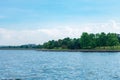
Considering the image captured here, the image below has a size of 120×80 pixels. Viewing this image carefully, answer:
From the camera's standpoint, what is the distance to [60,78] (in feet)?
195

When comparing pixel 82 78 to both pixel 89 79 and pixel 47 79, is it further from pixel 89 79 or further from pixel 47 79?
pixel 47 79

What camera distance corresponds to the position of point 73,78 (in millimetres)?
59375

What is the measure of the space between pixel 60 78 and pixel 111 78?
9600mm

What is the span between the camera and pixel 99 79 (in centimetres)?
5734

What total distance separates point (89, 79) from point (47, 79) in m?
7.75

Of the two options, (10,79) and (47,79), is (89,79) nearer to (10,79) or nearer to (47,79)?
(47,79)

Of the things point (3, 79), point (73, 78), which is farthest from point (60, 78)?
point (3, 79)

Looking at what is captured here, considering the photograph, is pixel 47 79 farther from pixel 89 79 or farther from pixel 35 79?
pixel 89 79

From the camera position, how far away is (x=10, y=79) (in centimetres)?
5600

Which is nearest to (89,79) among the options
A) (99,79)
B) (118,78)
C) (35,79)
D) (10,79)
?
(99,79)

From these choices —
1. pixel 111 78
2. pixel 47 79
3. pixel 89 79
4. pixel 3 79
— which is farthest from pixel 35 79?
pixel 111 78

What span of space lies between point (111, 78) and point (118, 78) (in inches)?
51.6

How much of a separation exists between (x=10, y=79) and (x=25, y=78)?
157 inches

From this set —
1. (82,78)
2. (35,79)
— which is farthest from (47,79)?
(82,78)
